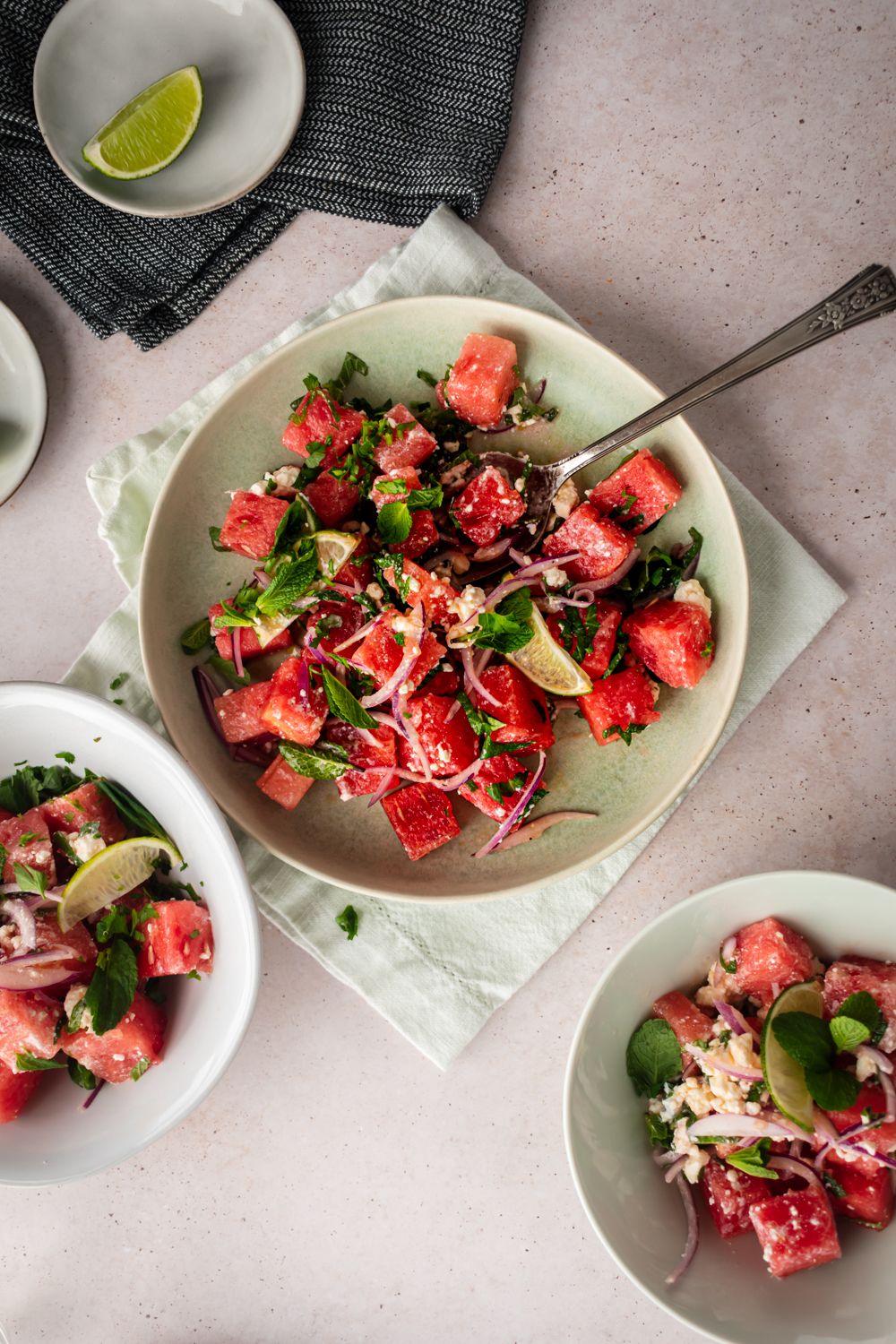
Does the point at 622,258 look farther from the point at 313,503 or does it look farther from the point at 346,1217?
the point at 346,1217

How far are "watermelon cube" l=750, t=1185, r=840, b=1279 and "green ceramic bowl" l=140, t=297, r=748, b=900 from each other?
873 mm

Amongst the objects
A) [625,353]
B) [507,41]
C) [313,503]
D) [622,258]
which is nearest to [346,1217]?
[313,503]


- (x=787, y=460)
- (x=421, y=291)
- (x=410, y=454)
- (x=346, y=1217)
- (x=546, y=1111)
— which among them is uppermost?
(x=421, y=291)

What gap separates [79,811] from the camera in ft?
7.20

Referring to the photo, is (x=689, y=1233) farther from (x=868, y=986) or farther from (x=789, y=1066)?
(x=868, y=986)

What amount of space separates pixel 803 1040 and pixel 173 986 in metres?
1.49

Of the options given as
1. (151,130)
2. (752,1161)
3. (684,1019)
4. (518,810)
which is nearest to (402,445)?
(518,810)

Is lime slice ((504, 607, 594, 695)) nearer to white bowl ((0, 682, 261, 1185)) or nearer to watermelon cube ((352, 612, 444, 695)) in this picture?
watermelon cube ((352, 612, 444, 695))

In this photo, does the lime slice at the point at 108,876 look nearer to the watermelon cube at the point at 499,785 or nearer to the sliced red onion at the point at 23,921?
the sliced red onion at the point at 23,921

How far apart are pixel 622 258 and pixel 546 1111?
2.28 metres

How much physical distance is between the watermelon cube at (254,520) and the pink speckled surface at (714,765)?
541 millimetres

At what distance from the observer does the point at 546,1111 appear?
2547 mm

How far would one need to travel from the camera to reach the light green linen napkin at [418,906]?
242 cm

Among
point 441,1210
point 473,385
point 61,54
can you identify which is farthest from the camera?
point 441,1210
